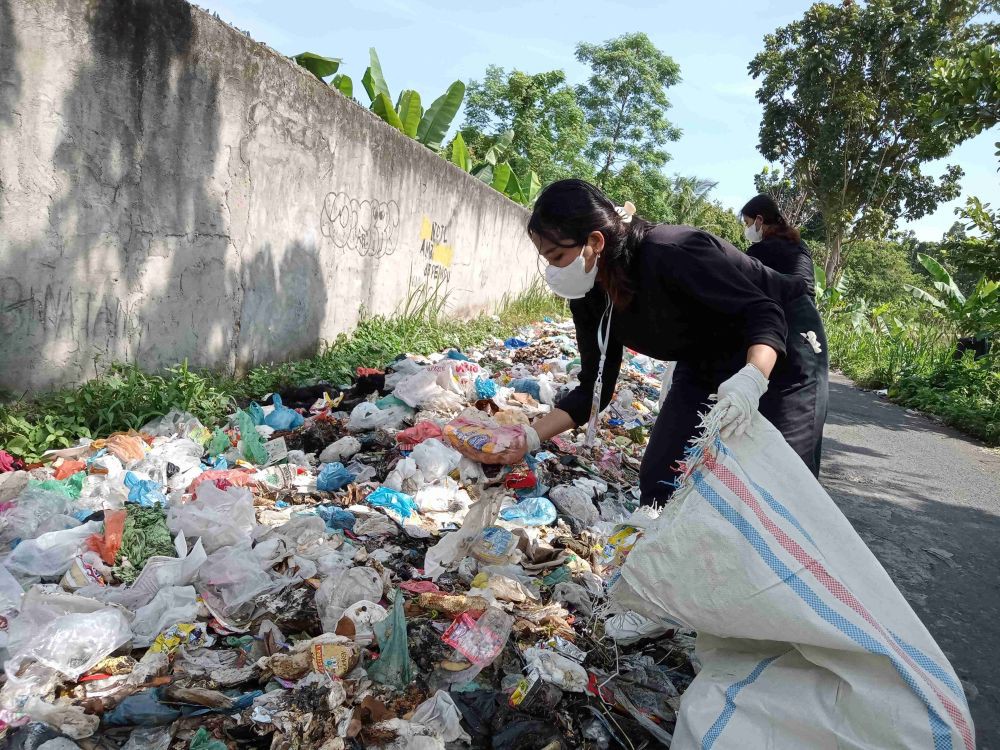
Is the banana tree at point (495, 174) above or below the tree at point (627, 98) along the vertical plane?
below

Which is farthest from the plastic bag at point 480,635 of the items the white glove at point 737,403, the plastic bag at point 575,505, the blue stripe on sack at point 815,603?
the plastic bag at point 575,505

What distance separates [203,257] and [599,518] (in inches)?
122

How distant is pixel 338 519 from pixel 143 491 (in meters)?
0.92

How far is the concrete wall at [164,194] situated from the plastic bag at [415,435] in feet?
5.20

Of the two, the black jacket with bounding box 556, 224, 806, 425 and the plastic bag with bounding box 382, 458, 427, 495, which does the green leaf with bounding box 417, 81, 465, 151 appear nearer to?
the plastic bag with bounding box 382, 458, 427, 495

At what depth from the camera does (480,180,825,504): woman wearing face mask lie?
1902 mm

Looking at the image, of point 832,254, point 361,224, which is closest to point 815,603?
point 361,224

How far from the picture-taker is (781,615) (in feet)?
4.71

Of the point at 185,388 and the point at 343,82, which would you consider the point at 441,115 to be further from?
the point at 185,388

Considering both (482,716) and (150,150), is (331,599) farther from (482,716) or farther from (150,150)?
(150,150)

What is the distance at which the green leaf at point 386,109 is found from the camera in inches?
303

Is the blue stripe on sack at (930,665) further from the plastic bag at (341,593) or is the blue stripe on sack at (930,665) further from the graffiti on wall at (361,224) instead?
the graffiti on wall at (361,224)

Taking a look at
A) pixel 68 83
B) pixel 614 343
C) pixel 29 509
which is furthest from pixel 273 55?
pixel 614 343

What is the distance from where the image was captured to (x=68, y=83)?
3.35 meters
